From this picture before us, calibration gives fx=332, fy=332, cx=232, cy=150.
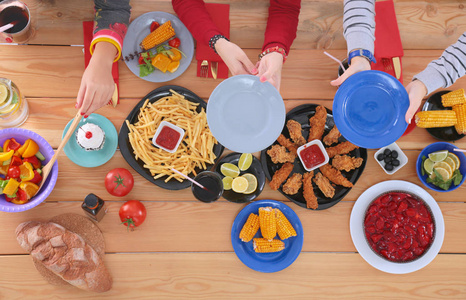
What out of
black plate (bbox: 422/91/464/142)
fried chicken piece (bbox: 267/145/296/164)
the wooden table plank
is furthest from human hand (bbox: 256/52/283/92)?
the wooden table plank

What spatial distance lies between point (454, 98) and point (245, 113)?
5.05 ft

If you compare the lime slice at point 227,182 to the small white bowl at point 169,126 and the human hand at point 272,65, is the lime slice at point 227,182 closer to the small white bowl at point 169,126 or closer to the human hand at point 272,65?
the small white bowl at point 169,126

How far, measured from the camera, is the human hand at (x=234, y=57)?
214cm

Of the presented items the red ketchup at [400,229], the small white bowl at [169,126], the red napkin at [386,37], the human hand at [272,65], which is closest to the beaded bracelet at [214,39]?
the human hand at [272,65]

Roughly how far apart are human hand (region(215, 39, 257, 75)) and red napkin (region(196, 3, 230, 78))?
234mm

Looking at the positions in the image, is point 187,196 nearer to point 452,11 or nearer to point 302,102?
point 302,102

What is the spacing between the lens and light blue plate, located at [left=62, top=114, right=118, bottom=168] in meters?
2.30

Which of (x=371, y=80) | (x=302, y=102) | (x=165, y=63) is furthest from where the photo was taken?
(x=302, y=102)

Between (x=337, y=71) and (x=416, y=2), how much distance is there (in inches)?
33.2

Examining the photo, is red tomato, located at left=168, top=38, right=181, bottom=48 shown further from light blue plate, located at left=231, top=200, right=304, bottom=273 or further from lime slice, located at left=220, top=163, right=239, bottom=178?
light blue plate, located at left=231, top=200, right=304, bottom=273

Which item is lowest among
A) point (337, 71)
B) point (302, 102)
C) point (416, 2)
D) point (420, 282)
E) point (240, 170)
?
point (420, 282)

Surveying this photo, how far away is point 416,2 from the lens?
261cm

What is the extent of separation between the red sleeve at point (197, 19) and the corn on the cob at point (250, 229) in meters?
1.26

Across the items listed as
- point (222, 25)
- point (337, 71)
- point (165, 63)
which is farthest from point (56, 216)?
point (337, 71)
